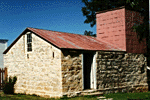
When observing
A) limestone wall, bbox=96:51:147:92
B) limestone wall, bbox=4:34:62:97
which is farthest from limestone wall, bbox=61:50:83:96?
limestone wall, bbox=96:51:147:92

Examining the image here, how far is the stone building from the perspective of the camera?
37.1ft

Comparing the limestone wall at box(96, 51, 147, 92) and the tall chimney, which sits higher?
the tall chimney

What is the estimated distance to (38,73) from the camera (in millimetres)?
12266

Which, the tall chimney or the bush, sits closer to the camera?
the bush

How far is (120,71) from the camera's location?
14.1 meters

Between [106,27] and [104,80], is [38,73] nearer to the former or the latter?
[104,80]

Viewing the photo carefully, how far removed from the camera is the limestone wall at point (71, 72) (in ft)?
36.2

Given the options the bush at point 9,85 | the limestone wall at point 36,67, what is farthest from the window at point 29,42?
the bush at point 9,85

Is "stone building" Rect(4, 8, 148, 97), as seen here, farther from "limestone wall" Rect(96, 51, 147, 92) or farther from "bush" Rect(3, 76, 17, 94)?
"bush" Rect(3, 76, 17, 94)

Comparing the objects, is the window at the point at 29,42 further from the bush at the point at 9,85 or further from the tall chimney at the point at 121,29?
the tall chimney at the point at 121,29

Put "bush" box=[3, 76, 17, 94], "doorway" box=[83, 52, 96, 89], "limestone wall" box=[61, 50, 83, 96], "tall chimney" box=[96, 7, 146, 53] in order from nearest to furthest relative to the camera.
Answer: "limestone wall" box=[61, 50, 83, 96] < "doorway" box=[83, 52, 96, 89] < "bush" box=[3, 76, 17, 94] < "tall chimney" box=[96, 7, 146, 53]

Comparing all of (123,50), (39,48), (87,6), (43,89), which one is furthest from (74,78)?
(87,6)

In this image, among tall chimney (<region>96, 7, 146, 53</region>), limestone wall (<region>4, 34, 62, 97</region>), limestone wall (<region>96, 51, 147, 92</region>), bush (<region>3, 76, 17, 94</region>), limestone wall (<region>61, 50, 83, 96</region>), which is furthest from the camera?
tall chimney (<region>96, 7, 146, 53</region>)

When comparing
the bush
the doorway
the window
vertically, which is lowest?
the bush
